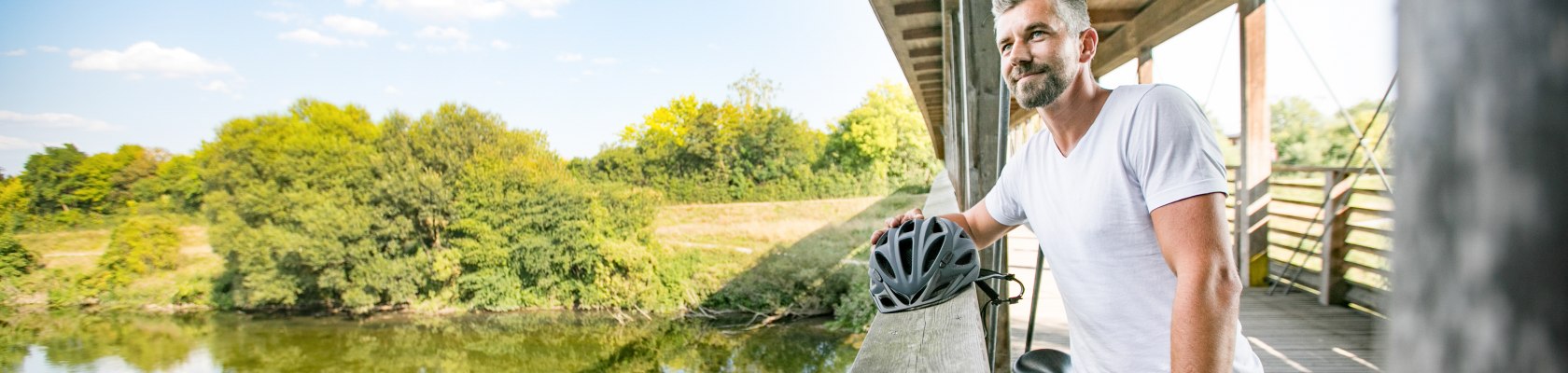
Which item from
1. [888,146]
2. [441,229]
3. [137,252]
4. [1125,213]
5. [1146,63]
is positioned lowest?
[137,252]

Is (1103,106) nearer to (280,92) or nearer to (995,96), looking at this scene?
(995,96)

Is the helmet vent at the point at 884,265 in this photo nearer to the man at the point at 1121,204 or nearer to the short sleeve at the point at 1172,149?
the man at the point at 1121,204

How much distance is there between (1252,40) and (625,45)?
7486cm

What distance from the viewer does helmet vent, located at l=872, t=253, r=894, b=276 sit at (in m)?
1.76

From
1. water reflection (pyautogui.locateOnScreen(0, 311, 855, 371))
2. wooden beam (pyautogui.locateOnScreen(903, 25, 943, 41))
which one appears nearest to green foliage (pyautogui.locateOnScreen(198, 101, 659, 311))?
water reflection (pyautogui.locateOnScreen(0, 311, 855, 371))

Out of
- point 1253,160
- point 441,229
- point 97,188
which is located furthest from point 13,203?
point 1253,160

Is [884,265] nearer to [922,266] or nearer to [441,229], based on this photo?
[922,266]

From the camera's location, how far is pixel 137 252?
34750 millimetres

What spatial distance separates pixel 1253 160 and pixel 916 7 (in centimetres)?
268

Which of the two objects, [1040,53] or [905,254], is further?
[905,254]

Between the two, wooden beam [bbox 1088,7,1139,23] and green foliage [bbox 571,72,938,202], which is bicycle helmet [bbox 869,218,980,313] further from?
green foliage [bbox 571,72,938,202]

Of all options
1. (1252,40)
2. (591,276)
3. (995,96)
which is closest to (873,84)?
(591,276)

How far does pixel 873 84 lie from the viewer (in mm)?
Result: 41781

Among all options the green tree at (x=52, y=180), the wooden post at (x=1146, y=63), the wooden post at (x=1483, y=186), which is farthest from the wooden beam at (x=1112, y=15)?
the green tree at (x=52, y=180)
